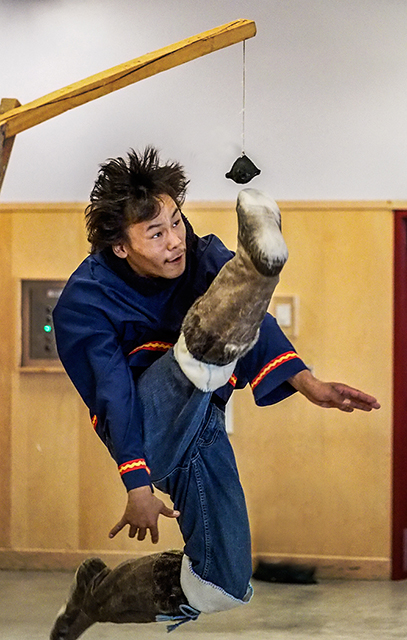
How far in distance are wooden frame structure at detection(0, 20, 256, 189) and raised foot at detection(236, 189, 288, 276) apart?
630 mm

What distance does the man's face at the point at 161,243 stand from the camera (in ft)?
6.14

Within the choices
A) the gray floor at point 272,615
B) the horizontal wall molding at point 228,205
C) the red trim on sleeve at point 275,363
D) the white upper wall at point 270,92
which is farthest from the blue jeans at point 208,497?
the white upper wall at point 270,92

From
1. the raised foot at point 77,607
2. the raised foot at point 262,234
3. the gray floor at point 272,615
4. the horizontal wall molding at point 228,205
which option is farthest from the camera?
the horizontal wall molding at point 228,205

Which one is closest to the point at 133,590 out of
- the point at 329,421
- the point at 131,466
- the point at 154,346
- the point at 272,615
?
the point at 131,466

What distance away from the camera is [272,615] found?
3477mm

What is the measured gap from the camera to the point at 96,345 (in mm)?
1837

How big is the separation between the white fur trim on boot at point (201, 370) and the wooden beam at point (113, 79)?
2.18 ft

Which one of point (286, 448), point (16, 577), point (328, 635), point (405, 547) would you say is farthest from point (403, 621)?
point (16, 577)

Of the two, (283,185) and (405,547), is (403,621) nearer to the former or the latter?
(405,547)

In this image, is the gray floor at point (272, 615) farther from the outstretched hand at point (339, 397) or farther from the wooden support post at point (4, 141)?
the wooden support post at point (4, 141)

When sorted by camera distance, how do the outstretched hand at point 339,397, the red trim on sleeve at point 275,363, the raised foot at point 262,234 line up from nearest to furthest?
1. the raised foot at point 262,234
2. the outstretched hand at point 339,397
3. the red trim on sleeve at point 275,363

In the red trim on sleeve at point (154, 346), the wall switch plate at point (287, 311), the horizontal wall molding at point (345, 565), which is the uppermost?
the wall switch plate at point (287, 311)

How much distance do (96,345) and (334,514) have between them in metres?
2.46

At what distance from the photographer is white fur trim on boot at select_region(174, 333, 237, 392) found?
5.48 ft
